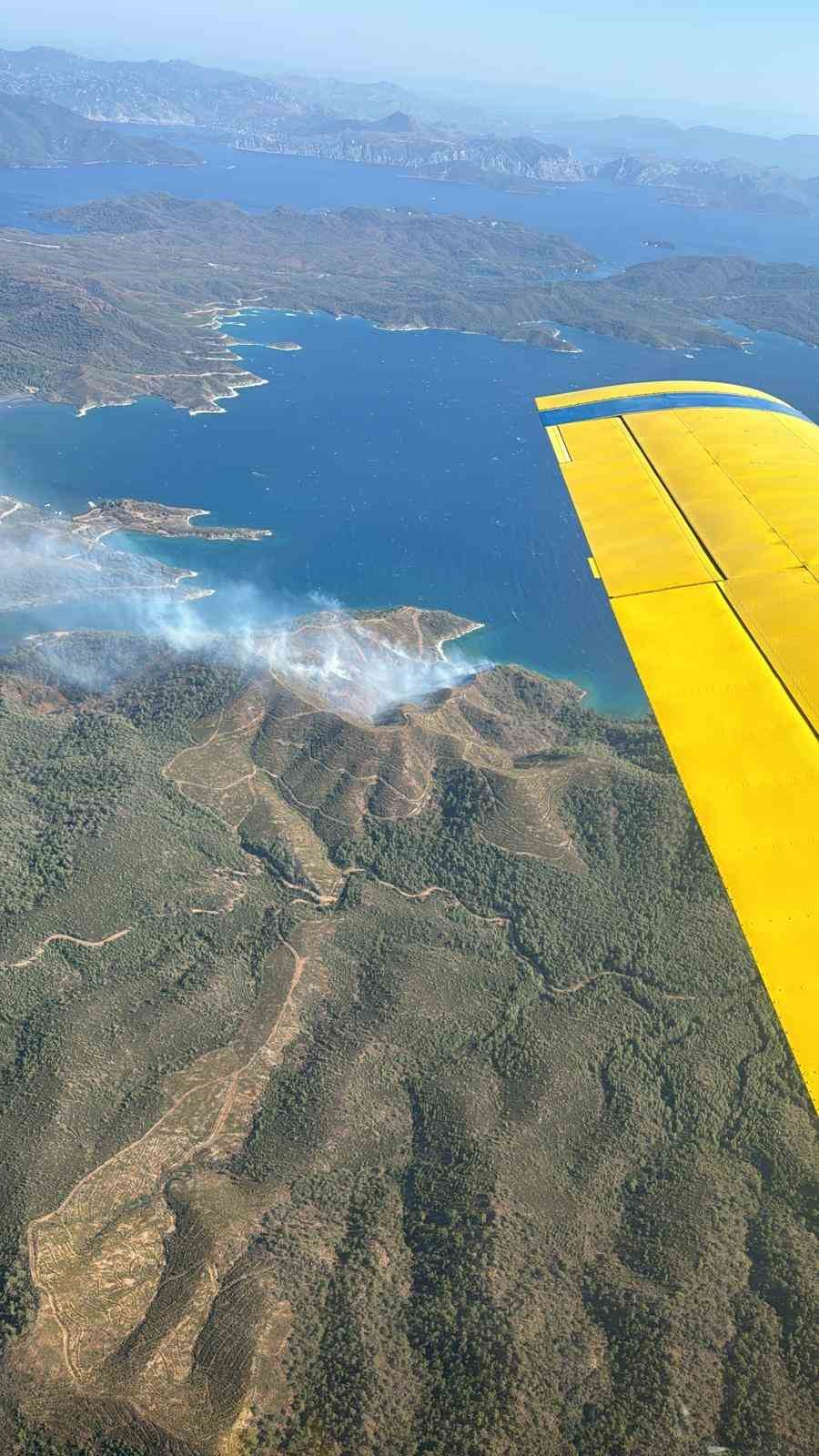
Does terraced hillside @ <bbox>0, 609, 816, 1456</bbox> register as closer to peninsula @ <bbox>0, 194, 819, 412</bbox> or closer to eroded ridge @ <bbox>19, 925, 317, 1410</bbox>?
eroded ridge @ <bbox>19, 925, 317, 1410</bbox>

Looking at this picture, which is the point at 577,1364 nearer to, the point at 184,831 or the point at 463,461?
the point at 184,831

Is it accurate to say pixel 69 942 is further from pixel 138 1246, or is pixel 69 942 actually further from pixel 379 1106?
pixel 379 1106

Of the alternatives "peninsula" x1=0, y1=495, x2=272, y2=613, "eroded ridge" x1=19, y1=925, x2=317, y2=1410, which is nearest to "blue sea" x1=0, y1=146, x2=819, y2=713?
"peninsula" x1=0, y1=495, x2=272, y2=613

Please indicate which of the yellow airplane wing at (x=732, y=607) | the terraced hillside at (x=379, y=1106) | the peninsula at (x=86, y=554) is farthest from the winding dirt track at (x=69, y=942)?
the peninsula at (x=86, y=554)

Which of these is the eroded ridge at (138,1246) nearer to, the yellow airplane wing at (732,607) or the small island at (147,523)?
the yellow airplane wing at (732,607)

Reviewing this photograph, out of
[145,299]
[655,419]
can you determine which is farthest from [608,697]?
[145,299]

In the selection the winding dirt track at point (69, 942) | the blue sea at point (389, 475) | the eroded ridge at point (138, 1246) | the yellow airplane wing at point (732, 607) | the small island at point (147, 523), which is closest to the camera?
the yellow airplane wing at point (732, 607)
